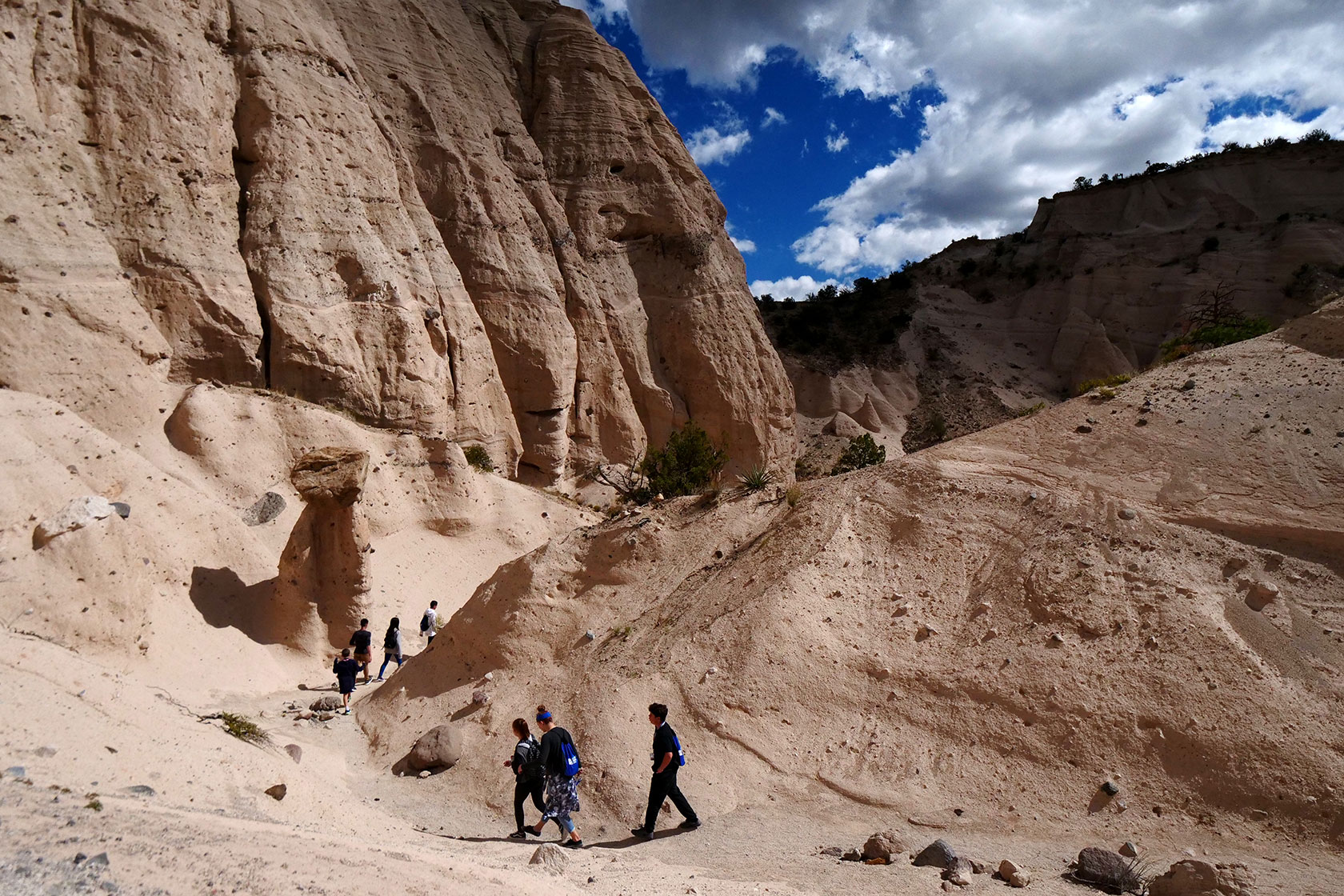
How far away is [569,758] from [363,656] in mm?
6481

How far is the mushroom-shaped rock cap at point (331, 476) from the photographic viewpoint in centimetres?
1250

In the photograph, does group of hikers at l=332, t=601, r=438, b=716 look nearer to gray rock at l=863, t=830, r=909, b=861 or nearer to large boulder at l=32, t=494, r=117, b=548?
large boulder at l=32, t=494, r=117, b=548

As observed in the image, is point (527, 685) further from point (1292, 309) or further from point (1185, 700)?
point (1292, 309)

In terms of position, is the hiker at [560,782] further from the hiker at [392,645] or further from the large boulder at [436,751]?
the hiker at [392,645]

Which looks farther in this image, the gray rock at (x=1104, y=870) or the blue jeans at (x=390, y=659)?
the blue jeans at (x=390, y=659)

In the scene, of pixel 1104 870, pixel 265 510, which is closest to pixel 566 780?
pixel 1104 870

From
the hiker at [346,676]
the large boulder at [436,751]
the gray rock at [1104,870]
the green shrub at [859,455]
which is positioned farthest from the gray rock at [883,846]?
the green shrub at [859,455]

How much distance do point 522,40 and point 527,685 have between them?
2775 centimetres

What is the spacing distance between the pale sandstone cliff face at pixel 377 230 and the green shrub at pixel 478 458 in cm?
34

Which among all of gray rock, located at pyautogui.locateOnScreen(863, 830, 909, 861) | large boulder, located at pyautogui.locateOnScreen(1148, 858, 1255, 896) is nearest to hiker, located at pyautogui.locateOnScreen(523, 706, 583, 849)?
gray rock, located at pyautogui.locateOnScreen(863, 830, 909, 861)

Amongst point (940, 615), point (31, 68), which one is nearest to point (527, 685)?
point (940, 615)

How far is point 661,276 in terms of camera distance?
2741 cm

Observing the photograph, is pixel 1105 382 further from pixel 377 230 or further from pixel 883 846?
pixel 377 230

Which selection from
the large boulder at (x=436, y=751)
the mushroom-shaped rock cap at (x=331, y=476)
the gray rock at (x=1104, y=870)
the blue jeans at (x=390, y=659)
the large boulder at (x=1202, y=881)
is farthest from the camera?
the mushroom-shaped rock cap at (x=331, y=476)
